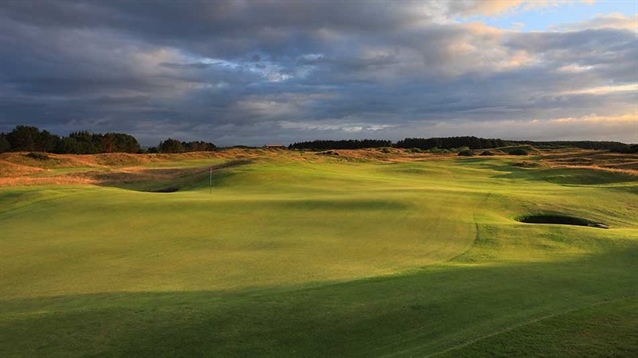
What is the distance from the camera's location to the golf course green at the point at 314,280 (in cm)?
603

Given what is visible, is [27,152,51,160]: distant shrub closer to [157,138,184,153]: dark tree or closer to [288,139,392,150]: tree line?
[157,138,184,153]: dark tree

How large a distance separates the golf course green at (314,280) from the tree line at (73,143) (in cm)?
8243

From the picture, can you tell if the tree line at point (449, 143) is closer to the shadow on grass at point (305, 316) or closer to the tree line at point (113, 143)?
the tree line at point (113, 143)

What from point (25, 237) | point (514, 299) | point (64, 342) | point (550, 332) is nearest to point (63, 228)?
point (25, 237)

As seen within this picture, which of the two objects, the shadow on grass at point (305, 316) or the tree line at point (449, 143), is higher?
the tree line at point (449, 143)

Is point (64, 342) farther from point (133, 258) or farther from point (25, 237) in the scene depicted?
point (25, 237)

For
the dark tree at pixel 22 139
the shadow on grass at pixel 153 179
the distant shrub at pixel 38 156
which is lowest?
the shadow on grass at pixel 153 179

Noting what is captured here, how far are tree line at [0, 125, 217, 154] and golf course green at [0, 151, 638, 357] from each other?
82430 millimetres

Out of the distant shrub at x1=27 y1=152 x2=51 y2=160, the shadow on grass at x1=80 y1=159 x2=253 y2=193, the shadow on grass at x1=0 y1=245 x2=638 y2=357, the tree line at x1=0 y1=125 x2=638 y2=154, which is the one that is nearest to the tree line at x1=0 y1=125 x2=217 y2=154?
the tree line at x1=0 y1=125 x2=638 y2=154

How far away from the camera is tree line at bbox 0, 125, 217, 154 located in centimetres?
9050

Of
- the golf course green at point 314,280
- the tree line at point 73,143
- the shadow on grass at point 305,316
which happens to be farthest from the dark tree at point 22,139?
the shadow on grass at point 305,316

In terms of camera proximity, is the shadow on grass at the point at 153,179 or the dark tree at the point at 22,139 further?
the dark tree at the point at 22,139

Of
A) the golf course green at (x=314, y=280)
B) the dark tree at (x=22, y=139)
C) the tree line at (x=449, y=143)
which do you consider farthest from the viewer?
the tree line at (x=449, y=143)

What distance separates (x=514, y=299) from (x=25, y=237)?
15.6m
